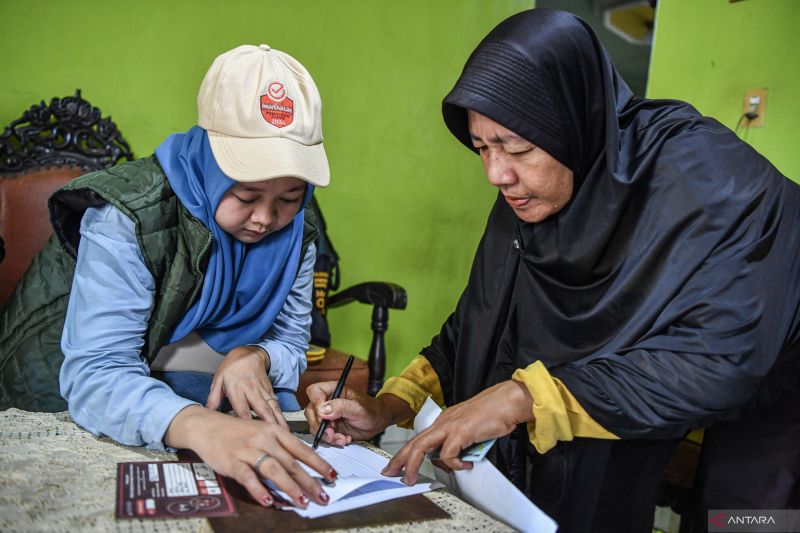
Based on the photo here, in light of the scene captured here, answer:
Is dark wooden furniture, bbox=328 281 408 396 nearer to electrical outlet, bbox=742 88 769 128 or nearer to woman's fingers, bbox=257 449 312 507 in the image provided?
electrical outlet, bbox=742 88 769 128

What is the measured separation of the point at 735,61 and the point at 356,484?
7.65ft

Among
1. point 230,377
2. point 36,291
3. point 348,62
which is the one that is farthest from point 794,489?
point 348,62

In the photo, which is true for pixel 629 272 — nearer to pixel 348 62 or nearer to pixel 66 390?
pixel 66 390

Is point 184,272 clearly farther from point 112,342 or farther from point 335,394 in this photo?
point 335,394

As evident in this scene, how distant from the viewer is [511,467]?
1.33 m

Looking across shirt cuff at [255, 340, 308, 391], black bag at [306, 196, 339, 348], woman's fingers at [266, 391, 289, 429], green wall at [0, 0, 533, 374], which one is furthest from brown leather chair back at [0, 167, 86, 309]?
woman's fingers at [266, 391, 289, 429]

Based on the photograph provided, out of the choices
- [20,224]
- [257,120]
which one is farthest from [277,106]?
[20,224]

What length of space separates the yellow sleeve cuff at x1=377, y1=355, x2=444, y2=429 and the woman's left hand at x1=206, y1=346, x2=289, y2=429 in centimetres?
23

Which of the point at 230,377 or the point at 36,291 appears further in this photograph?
the point at 36,291

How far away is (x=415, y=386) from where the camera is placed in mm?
1369

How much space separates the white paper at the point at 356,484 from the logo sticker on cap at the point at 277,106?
0.58 meters

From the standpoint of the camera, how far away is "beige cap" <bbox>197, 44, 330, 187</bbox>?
47.3 inches

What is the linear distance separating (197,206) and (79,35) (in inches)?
66.2

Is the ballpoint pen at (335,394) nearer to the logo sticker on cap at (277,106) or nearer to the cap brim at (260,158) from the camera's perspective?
the cap brim at (260,158)
